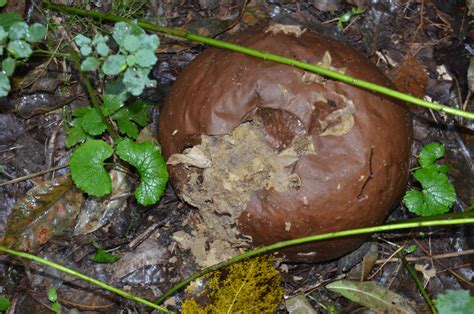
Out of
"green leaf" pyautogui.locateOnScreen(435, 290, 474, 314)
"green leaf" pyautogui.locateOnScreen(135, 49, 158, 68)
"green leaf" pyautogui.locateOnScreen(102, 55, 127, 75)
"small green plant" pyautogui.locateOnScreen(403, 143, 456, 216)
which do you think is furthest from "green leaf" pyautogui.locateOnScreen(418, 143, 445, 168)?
"green leaf" pyautogui.locateOnScreen(102, 55, 127, 75)

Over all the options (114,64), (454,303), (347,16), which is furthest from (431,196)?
(114,64)

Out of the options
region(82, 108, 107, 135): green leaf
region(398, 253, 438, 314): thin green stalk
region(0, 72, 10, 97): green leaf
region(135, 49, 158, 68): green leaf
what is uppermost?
region(135, 49, 158, 68): green leaf

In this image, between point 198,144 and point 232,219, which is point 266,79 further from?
point 232,219

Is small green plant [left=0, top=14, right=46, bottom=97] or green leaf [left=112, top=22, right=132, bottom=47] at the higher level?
green leaf [left=112, top=22, right=132, bottom=47]

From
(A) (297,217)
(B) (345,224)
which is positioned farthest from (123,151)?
(B) (345,224)

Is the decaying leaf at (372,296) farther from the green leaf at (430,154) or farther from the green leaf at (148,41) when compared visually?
the green leaf at (148,41)

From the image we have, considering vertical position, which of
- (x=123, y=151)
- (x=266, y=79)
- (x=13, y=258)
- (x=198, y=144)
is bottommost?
(x=13, y=258)

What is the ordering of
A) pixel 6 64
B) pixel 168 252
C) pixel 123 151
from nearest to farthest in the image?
pixel 6 64
pixel 123 151
pixel 168 252

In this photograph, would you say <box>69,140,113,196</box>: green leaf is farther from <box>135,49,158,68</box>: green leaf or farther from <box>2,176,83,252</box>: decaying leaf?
<box>135,49,158,68</box>: green leaf
